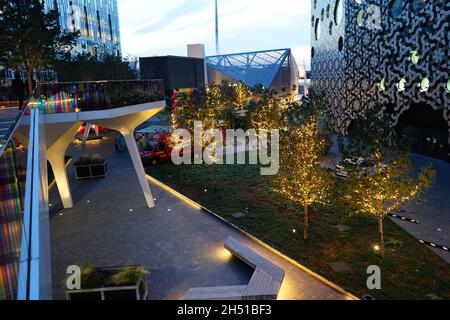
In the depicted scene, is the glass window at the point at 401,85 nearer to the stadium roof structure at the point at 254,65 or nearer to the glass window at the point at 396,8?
the glass window at the point at 396,8

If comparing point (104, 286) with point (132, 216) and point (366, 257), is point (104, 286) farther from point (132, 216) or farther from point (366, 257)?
point (366, 257)

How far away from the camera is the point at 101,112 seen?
1597 cm

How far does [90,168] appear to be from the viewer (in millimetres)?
25688

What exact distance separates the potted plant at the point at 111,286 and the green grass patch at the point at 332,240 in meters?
5.59

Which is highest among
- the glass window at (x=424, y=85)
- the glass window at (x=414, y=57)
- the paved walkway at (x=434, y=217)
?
the glass window at (x=414, y=57)

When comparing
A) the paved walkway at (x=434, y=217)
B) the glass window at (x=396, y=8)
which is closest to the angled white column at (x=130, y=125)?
the paved walkway at (x=434, y=217)

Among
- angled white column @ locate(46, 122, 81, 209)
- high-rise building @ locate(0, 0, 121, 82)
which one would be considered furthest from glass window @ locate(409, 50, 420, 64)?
high-rise building @ locate(0, 0, 121, 82)

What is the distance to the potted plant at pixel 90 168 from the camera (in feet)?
84.1

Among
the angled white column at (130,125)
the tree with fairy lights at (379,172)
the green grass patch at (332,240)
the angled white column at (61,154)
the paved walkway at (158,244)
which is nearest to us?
the green grass patch at (332,240)

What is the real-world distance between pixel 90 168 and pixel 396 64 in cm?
2373

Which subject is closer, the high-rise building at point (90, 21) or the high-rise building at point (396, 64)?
the high-rise building at point (396, 64)

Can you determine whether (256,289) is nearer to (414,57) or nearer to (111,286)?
(111,286)
